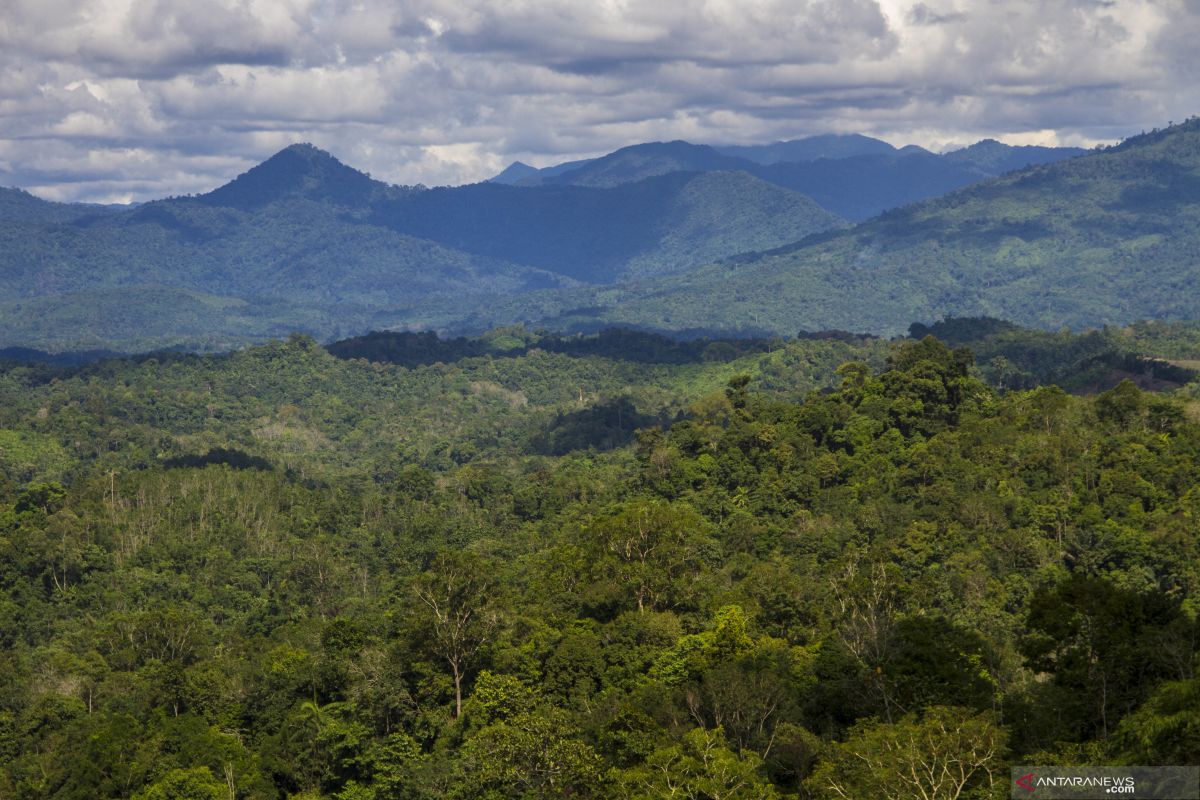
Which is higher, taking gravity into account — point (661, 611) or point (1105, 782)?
point (1105, 782)

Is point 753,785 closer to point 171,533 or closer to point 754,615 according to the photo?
point 754,615

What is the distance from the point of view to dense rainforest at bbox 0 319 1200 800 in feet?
108

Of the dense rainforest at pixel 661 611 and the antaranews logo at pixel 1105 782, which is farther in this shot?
the dense rainforest at pixel 661 611

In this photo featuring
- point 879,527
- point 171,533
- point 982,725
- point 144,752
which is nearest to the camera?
point 982,725

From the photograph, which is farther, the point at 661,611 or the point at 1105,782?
the point at 661,611

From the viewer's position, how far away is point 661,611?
4856 cm

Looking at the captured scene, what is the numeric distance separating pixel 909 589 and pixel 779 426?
32241 millimetres

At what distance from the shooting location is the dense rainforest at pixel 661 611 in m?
32.9

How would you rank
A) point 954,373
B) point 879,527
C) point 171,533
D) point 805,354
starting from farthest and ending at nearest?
point 805,354 < point 171,533 < point 954,373 < point 879,527

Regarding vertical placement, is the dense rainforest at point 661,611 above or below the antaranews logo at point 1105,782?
below

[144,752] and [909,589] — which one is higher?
[909,589]

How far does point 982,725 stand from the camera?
28.8 m

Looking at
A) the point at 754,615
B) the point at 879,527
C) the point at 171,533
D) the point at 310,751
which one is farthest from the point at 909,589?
the point at 171,533

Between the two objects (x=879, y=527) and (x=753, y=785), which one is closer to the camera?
(x=753, y=785)
